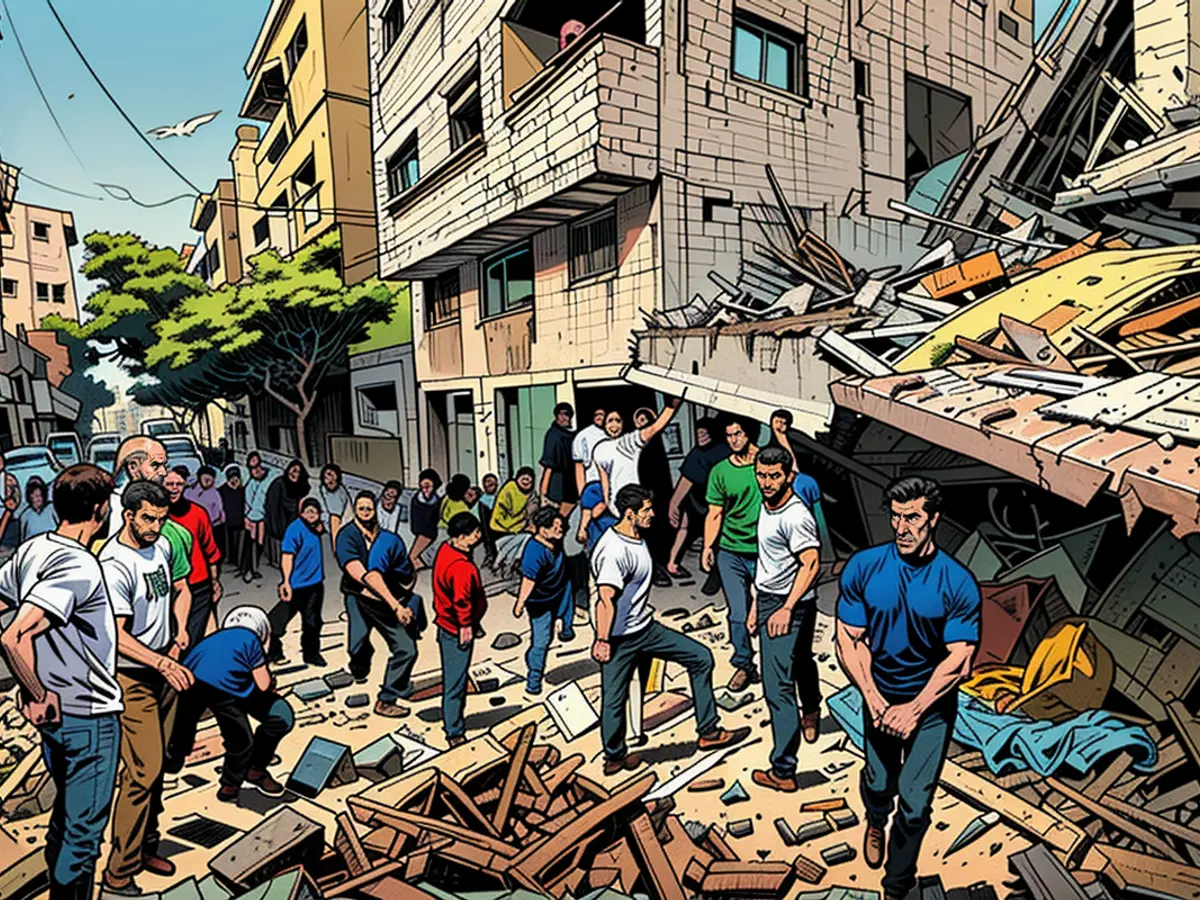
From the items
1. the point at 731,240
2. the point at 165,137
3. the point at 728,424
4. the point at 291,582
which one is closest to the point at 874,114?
the point at 731,240

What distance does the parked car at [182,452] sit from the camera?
5707mm

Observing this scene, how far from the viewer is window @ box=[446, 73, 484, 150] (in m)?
6.25

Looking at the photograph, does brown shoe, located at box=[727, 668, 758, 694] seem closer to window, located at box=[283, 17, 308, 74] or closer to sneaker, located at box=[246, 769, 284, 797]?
sneaker, located at box=[246, 769, 284, 797]

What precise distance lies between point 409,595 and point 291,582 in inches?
42.1

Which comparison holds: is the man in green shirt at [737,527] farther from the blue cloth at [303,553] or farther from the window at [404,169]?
the window at [404,169]

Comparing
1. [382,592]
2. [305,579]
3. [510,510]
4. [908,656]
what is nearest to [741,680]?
[908,656]

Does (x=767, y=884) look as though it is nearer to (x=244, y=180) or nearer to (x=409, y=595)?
(x=409, y=595)

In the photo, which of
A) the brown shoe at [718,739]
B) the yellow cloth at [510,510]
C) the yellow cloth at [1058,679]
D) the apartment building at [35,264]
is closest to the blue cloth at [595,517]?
the yellow cloth at [510,510]

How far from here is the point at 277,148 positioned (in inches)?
222

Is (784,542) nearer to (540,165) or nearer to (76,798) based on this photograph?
(540,165)

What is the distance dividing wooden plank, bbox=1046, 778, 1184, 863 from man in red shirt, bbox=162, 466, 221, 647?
593cm

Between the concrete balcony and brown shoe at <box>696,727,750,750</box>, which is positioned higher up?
the concrete balcony

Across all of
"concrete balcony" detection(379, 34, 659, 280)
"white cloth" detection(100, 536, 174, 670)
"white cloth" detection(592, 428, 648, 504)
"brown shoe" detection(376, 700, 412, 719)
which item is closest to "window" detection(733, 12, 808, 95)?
"concrete balcony" detection(379, 34, 659, 280)

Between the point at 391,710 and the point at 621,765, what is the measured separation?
75.8 inches
